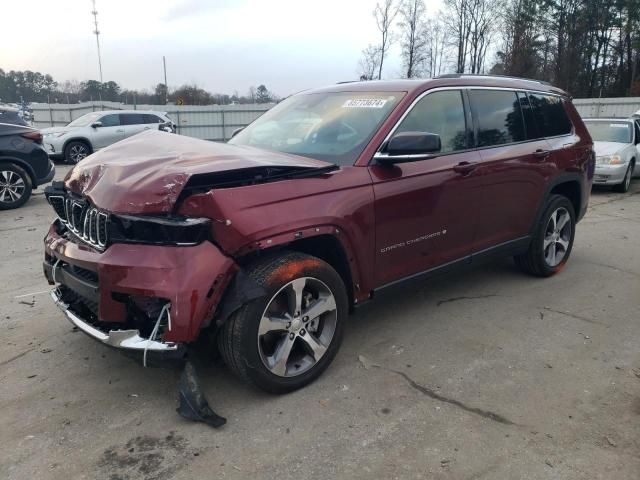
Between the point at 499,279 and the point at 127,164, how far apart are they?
381cm

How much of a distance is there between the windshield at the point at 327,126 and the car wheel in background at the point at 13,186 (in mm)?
6522

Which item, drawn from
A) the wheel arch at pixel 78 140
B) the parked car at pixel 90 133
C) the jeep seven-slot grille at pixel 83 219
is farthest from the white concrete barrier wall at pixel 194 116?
the jeep seven-slot grille at pixel 83 219

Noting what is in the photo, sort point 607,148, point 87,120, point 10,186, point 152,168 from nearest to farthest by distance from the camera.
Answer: point 152,168, point 10,186, point 607,148, point 87,120

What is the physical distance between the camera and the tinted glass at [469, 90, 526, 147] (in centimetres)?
437

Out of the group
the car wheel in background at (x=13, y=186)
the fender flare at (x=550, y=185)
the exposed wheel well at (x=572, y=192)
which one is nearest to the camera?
the fender flare at (x=550, y=185)

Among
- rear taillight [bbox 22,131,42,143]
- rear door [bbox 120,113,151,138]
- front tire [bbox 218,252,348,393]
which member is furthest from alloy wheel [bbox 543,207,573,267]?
rear door [bbox 120,113,151,138]

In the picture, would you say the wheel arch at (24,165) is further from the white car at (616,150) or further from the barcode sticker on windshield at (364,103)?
the white car at (616,150)

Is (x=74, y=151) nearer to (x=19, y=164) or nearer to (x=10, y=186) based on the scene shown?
(x=19, y=164)

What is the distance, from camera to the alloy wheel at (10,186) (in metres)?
9.10

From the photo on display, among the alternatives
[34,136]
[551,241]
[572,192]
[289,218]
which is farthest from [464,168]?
[34,136]

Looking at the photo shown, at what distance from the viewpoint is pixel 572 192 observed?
559cm

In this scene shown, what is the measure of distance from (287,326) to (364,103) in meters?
1.80

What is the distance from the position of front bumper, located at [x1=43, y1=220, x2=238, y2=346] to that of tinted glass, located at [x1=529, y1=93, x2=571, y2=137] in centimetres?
364

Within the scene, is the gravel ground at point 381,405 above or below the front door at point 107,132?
below
